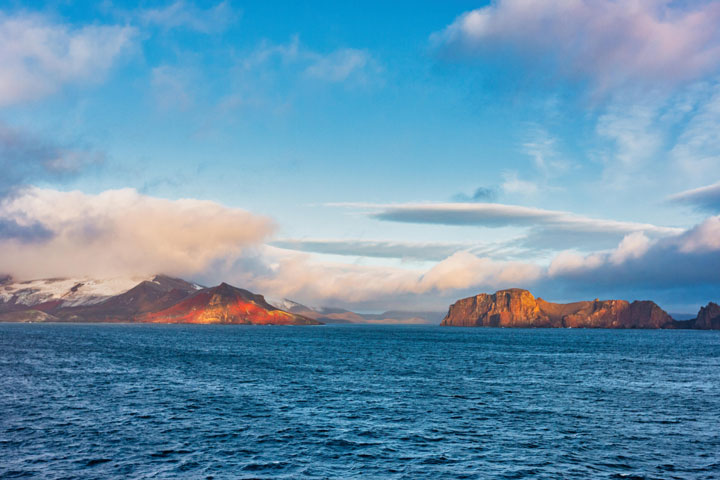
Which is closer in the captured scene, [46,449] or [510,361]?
[46,449]

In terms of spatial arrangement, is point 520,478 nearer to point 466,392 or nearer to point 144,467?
point 144,467

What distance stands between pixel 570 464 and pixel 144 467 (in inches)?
1322

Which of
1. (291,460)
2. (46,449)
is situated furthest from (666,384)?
(46,449)

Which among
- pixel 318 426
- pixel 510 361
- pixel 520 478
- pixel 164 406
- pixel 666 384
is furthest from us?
pixel 510 361

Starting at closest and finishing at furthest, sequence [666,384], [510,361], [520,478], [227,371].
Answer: [520,478], [666,384], [227,371], [510,361]

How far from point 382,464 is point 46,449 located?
2831 centimetres

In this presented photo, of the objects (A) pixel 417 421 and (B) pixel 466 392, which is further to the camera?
(B) pixel 466 392

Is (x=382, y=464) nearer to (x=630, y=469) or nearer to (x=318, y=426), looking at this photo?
(x=318, y=426)

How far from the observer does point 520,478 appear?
37.6 metres

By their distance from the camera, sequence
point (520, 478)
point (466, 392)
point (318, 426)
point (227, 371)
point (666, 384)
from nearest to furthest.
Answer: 1. point (520, 478)
2. point (318, 426)
3. point (466, 392)
4. point (666, 384)
5. point (227, 371)

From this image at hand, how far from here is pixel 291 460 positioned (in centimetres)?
4103

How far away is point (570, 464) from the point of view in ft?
134

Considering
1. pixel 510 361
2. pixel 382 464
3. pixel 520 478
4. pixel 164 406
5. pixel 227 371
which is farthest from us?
pixel 510 361

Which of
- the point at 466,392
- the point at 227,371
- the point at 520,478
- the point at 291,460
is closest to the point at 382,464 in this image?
the point at 291,460
